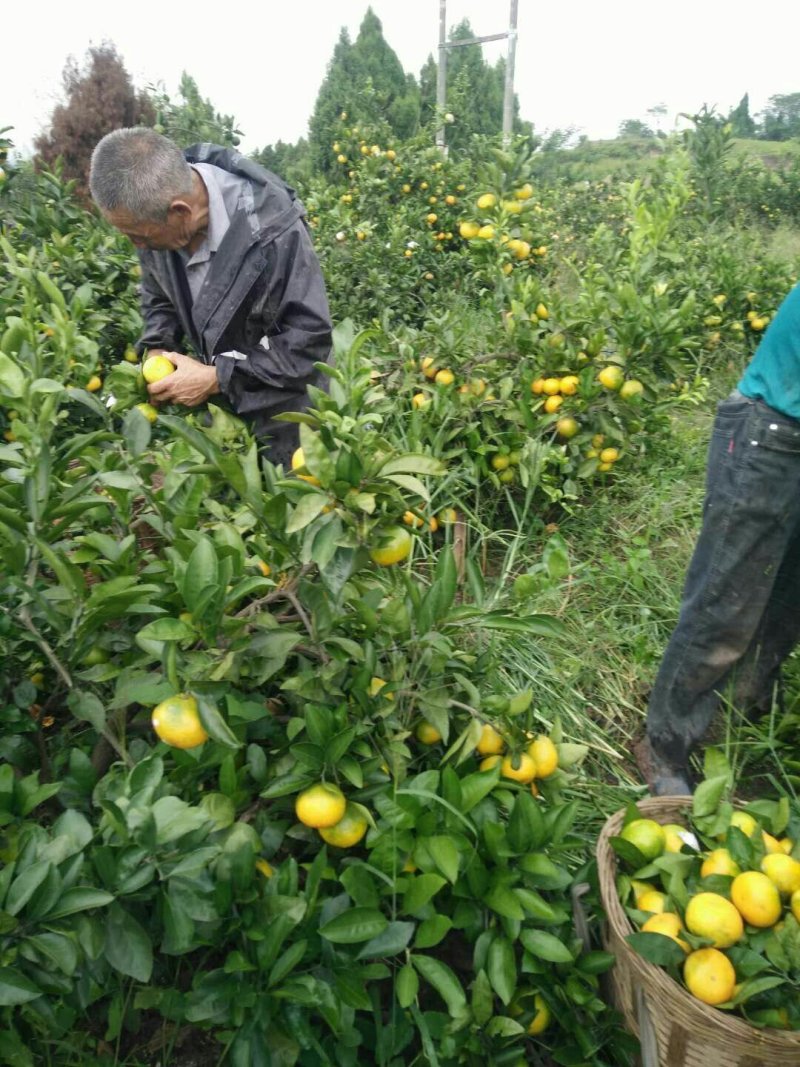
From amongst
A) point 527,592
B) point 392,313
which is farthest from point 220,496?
point 392,313

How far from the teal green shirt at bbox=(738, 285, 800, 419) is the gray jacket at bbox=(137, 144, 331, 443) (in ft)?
4.22

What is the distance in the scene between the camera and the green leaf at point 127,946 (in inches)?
40.3

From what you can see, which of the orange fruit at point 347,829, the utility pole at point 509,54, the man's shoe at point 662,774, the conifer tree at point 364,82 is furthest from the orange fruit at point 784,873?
the conifer tree at point 364,82

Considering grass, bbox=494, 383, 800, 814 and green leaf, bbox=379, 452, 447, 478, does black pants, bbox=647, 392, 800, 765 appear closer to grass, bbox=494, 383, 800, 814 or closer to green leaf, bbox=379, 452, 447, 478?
grass, bbox=494, 383, 800, 814

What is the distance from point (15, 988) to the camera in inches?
35.9

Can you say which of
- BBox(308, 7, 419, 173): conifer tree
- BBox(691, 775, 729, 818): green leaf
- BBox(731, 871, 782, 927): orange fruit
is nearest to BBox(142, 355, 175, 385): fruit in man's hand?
BBox(691, 775, 729, 818): green leaf

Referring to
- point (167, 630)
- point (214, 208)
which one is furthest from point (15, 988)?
point (214, 208)

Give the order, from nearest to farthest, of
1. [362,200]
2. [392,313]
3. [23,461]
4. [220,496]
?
[23,461] → [220,496] → [392,313] → [362,200]

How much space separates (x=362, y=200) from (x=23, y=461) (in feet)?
19.0

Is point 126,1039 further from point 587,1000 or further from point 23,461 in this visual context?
point 23,461

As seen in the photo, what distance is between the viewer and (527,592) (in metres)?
1.42

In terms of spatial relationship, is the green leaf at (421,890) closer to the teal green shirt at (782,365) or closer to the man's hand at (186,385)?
the teal green shirt at (782,365)

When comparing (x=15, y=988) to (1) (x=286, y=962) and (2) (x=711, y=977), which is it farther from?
(2) (x=711, y=977)

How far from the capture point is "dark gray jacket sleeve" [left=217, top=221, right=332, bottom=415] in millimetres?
2375
